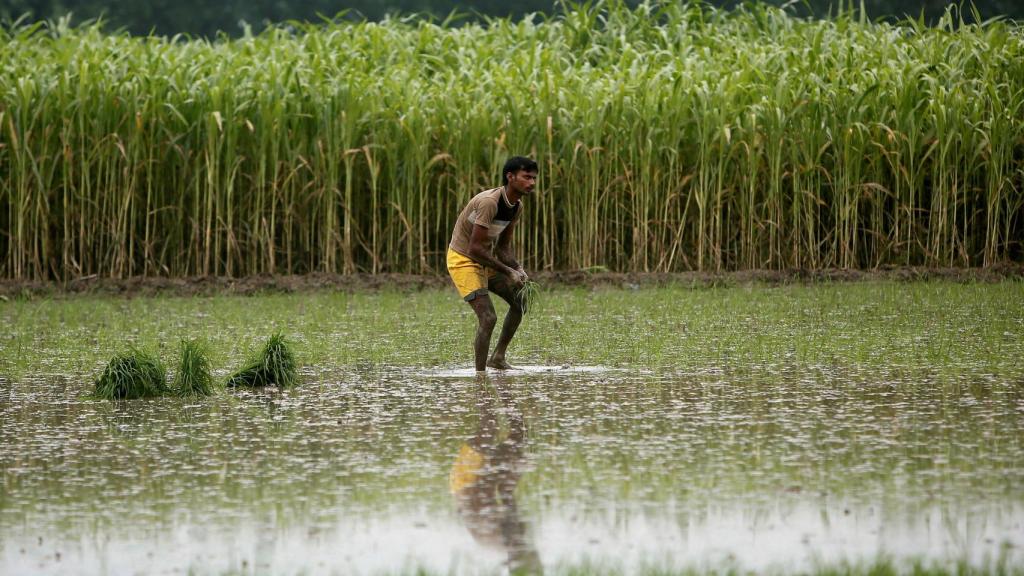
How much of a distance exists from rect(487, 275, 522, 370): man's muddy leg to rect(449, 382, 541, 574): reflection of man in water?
5.16ft

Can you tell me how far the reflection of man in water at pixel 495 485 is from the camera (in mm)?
5082

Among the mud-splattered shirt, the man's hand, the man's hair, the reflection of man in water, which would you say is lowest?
Answer: the reflection of man in water

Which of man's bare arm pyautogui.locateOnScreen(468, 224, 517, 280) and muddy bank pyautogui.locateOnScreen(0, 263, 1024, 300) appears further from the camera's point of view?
muddy bank pyautogui.locateOnScreen(0, 263, 1024, 300)

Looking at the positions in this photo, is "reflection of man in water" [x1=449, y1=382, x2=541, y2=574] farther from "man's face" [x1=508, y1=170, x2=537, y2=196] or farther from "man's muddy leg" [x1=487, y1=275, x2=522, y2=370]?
"man's face" [x1=508, y1=170, x2=537, y2=196]

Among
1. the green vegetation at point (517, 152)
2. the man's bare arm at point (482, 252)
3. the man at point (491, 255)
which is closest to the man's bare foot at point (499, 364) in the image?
the man at point (491, 255)

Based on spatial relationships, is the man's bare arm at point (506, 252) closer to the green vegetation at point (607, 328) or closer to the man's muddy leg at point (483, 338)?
the man's muddy leg at point (483, 338)

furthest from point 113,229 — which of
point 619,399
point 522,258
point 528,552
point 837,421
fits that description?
point 528,552

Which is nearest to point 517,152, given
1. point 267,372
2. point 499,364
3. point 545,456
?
point 499,364

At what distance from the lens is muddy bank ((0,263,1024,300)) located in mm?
15570

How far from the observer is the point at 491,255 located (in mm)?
9828

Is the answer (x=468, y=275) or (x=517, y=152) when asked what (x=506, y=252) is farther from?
(x=517, y=152)

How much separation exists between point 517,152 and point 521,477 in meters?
10.3

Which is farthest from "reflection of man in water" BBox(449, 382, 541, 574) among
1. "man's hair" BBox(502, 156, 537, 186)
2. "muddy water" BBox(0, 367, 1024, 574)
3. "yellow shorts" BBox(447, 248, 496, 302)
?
"man's hair" BBox(502, 156, 537, 186)

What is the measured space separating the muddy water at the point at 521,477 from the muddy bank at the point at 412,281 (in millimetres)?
6630
